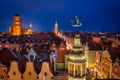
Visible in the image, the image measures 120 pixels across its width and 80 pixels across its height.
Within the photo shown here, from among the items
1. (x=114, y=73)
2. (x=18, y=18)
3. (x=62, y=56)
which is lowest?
(x=114, y=73)

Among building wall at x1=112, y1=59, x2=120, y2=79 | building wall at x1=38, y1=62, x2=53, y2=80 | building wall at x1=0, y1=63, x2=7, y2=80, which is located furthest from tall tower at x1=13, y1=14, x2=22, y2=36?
building wall at x1=38, y1=62, x2=53, y2=80

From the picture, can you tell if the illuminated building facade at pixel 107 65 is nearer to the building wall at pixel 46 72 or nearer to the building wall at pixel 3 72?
the building wall at pixel 46 72

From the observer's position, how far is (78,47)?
20484mm

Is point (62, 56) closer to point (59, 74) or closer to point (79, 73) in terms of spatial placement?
point (59, 74)

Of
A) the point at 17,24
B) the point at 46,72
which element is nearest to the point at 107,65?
the point at 46,72

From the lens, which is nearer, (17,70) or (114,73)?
(17,70)

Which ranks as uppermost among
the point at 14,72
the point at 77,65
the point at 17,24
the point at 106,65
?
the point at 17,24

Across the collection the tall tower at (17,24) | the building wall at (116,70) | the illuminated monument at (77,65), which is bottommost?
the building wall at (116,70)

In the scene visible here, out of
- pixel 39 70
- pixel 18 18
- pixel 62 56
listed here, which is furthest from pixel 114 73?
pixel 18 18

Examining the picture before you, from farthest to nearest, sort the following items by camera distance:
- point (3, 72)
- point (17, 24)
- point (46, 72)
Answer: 1. point (17, 24)
2. point (3, 72)
3. point (46, 72)

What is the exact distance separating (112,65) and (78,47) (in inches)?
872

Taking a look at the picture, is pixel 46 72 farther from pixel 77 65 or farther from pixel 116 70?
pixel 77 65

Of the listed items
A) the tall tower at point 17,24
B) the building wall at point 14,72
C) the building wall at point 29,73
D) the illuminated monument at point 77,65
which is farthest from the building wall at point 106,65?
the tall tower at point 17,24

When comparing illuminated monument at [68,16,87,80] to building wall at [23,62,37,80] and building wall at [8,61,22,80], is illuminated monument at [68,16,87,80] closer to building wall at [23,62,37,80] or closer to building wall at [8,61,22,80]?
building wall at [23,62,37,80]
